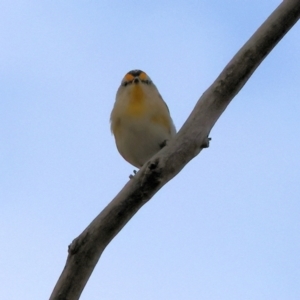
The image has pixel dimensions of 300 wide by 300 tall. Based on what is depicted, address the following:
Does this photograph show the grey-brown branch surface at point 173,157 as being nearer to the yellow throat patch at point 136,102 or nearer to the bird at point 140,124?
the bird at point 140,124

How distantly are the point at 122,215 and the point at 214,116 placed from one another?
3.06 feet

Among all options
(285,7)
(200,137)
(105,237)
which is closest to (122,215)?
(105,237)

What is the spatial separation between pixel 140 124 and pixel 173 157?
217 centimetres

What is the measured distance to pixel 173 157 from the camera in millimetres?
3355

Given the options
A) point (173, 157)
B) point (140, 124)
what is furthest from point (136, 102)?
point (173, 157)

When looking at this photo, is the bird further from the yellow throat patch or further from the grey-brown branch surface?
the grey-brown branch surface

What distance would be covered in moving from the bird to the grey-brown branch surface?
1.81 meters

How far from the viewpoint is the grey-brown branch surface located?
10.3 feet

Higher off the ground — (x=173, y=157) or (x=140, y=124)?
(x=140, y=124)

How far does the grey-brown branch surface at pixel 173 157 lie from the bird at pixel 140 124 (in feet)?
5.95

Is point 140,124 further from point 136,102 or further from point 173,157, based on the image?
point 173,157

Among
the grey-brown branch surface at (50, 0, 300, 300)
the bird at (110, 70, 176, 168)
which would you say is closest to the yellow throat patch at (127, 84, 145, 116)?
the bird at (110, 70, 176, 168)

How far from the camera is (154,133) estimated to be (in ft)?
17.6

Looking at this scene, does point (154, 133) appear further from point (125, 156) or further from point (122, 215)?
point (122, 215)
